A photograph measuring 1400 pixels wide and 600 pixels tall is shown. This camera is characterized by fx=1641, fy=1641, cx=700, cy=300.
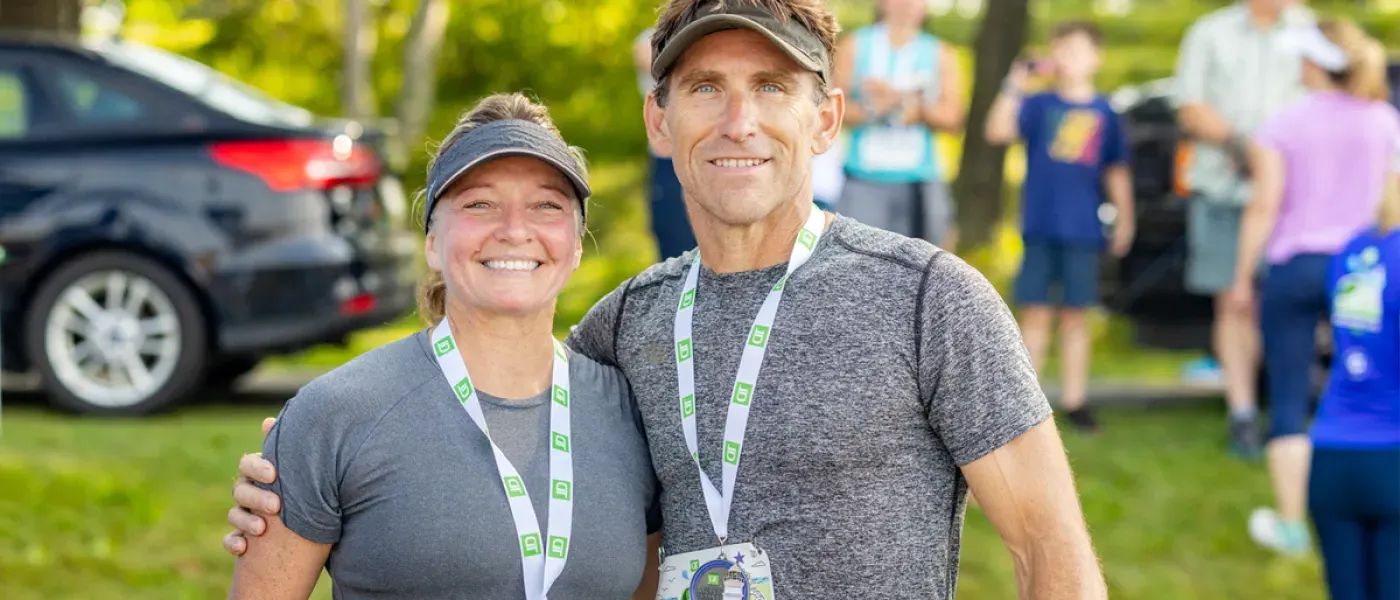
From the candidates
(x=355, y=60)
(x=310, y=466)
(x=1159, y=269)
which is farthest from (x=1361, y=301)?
(x=355, y=60)

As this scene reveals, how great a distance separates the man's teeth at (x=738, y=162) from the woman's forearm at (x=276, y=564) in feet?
2.96

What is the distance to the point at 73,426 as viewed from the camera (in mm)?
7676

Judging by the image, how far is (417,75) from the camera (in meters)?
15.0

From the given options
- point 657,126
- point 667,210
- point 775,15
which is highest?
point 667,210

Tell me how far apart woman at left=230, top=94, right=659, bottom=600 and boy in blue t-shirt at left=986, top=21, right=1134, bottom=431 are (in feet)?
18.6

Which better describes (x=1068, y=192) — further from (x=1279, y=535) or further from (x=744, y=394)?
(x=744, y=394)

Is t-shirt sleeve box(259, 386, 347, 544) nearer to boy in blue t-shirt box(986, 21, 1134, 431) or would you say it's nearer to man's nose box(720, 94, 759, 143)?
man's nose box(720, 94, 759, 143)

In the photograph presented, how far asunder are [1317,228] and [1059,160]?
1924 millimetres

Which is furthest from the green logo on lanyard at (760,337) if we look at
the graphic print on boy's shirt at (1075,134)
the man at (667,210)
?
the graphic print on boy's shirt at (1075,134)

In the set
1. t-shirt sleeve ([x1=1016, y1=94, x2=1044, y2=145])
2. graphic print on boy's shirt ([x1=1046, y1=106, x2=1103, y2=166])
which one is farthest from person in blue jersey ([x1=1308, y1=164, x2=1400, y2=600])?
t-shirt sleeve ([x1=1016, y1=94, x2=1044, y2=145])

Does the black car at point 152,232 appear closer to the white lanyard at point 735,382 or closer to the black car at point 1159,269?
the black car at point 1159,269

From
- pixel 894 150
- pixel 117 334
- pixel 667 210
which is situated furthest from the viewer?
pixel 117 334

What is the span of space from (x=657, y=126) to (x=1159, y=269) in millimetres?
7036

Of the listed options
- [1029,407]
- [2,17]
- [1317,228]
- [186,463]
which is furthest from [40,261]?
[1029,407]
